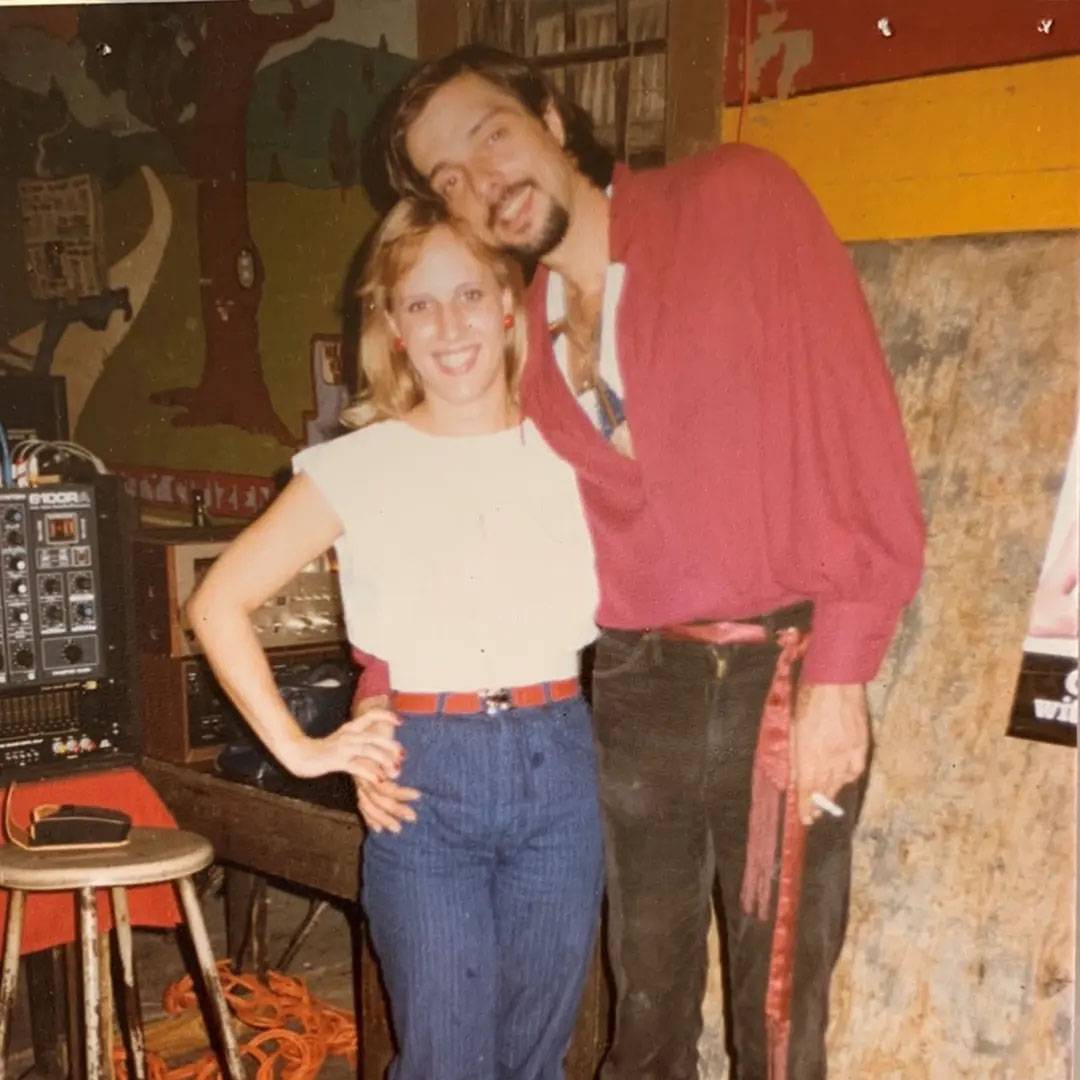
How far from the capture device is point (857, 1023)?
178cm

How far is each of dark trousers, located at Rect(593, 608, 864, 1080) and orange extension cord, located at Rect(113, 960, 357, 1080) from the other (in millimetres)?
1292

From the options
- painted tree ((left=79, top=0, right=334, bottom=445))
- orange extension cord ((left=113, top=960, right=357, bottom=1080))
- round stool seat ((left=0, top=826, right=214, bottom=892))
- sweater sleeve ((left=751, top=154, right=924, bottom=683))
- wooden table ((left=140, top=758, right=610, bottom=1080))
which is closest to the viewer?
sweater sleeve ((left=751, top=154, right=924, bottom=683))

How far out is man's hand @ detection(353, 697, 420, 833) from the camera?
1.54m

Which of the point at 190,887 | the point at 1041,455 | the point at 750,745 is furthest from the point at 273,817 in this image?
the point at 1041,455

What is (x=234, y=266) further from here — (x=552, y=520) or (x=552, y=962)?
(x=552, y=962)

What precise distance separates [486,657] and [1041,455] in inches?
29.6

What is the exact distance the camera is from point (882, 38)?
171cm

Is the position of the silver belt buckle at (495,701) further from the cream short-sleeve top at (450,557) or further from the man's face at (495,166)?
the man's face at (495,166)

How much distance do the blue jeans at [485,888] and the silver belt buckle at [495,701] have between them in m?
0.01

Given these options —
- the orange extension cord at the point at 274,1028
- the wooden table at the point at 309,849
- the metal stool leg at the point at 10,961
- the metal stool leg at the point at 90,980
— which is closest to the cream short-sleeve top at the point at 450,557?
the wooden table at the point at 309,849

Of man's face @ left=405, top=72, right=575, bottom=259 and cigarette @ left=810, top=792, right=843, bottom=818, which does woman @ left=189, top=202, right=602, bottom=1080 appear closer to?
man's face @ left=405, top=72, right=575, bottom=259

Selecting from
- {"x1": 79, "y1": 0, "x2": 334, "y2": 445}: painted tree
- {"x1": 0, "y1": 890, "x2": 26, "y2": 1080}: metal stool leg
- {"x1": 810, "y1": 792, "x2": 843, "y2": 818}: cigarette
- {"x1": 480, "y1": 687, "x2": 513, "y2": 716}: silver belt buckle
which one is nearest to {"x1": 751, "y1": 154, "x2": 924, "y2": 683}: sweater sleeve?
{"x1": 810, "y1": 792, "x2": 843, "y2": 818}: cigarette

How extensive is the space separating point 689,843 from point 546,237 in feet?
2.68

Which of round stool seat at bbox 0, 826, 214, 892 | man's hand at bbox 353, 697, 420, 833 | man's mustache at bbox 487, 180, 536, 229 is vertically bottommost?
round stool seat at bbox 0, 826, 214, 892
